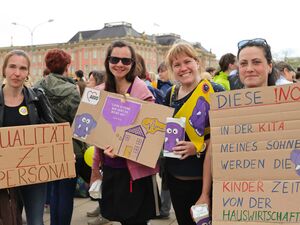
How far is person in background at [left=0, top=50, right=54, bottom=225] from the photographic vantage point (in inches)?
128

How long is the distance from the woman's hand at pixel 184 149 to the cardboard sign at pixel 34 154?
987mm

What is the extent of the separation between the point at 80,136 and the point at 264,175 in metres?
1.58

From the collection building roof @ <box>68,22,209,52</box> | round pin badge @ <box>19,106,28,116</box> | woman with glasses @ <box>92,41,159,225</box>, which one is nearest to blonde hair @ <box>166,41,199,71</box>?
woman with glasses @ <box>92,41,159,225</box>

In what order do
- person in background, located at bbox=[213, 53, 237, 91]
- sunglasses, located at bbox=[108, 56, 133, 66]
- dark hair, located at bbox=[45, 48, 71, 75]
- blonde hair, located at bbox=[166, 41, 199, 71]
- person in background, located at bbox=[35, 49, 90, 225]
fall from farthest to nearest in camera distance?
person in background, located at bbox=[213, 53, 237, 91], dark hair, located at bbox=[45, 48, 71, 75], person in background, located at bbox=[35, 49, 90, 225], sunglasses, located at bbox=[108, 56, 133, 66], blonde hair, located at bbox=[166, 41, 199, 71]

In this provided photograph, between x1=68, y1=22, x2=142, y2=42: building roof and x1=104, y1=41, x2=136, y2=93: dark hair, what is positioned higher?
x1=68, y1=22, x2=142, y2=42: building roof

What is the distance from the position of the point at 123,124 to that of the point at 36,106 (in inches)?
33.0

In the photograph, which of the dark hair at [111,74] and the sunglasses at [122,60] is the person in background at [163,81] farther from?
the sunglasses at [122,60]

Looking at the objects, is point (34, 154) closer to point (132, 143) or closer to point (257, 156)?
point (132, 143)

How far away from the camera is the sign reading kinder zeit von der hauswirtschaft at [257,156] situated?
2.37 metres

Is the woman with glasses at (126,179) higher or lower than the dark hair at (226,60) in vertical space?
lower

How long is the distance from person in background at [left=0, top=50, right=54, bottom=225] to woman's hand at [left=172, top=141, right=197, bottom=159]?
1.23m

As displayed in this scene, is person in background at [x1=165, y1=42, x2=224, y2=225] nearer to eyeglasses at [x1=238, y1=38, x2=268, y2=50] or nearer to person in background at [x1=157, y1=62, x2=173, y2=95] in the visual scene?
eyeglasses at [x1=238, y1=38, x2=268, y2=50]

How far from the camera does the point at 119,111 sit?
10.6 ft

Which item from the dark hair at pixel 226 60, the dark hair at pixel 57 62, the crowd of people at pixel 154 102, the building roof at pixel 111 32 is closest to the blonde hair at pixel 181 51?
the crowd of people at pixel 154 102
